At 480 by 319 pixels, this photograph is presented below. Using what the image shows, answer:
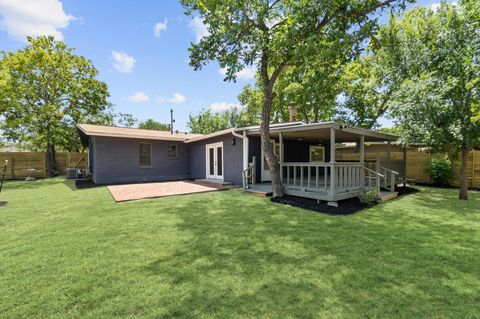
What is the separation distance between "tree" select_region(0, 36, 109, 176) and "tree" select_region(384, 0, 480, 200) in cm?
1950

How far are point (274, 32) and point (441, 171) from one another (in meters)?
9.95

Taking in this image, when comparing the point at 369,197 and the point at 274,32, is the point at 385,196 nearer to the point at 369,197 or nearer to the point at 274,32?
the point at 369,197

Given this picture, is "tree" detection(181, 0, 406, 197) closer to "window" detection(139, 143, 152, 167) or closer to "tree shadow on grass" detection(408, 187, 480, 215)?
"tree shadow on grass" detection(408, 187, 480, 215)

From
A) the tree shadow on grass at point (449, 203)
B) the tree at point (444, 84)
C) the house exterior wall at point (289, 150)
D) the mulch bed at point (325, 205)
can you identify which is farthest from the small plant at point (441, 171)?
the mulch bed at point (325, 205)

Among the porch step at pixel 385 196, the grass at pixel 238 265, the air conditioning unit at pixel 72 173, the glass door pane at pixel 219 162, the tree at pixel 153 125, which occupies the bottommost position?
the grass at pixel 238 265

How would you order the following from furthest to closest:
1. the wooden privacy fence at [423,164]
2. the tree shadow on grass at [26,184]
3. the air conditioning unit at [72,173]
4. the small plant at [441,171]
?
the air conditioning unit at [72,173] → the tree shadow on grass at [26,184] → the small plant at [441,171] → the wooden privacy fence at [423,164]

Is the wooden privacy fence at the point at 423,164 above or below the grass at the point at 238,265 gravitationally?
above

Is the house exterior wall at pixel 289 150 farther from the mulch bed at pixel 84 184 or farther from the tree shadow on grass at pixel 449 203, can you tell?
the mulch bed at pixel 84 184

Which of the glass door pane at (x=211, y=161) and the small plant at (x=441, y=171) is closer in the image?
the small plant at (x=441, y=171)

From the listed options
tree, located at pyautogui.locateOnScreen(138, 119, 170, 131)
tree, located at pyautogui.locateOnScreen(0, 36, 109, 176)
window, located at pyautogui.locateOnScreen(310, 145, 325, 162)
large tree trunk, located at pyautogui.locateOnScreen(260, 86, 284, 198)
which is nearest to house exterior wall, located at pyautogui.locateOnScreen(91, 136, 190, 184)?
tree, located at pyautogui.locateOnScreen(0, 36, 109, 176)

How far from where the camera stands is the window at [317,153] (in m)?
12.1

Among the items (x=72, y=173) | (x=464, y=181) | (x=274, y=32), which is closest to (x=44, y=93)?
(x=72, y=173)

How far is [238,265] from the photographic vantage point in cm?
312

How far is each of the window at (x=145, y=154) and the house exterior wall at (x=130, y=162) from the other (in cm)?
18
